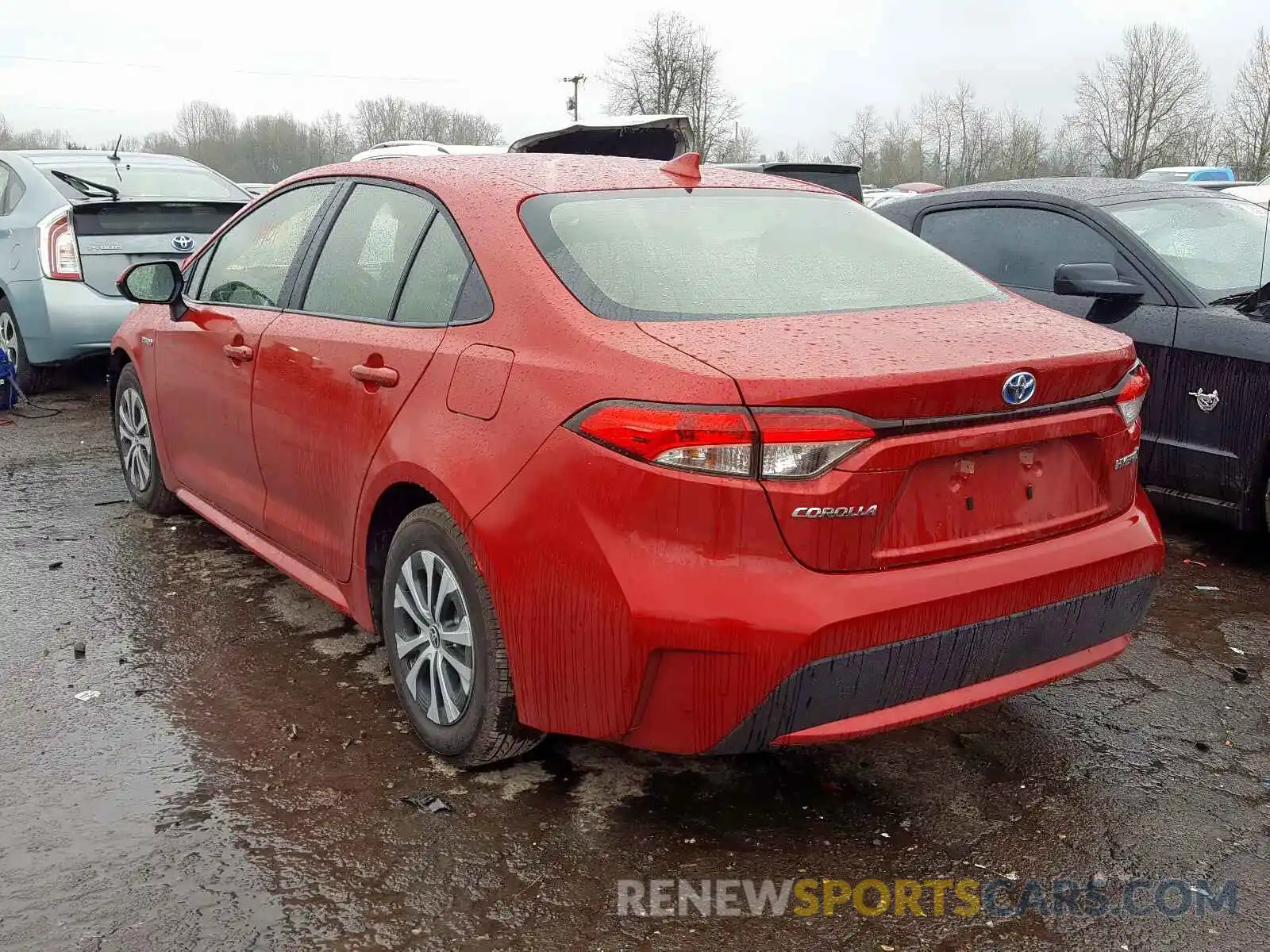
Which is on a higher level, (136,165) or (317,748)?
(136,165)

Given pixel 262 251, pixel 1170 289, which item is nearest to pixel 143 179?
pixel 262 251

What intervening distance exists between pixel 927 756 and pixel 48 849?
221 cm

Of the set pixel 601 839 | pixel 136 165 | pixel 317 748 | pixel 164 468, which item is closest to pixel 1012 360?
pixel 601 839

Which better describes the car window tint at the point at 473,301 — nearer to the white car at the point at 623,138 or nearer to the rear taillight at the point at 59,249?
the white car at the point at 623,138

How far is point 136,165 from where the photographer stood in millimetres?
8570

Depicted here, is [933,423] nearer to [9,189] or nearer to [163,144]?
[9,189]

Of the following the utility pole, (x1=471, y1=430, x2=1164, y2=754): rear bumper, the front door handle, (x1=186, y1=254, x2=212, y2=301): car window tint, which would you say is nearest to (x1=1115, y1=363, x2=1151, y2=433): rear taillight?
(x1=471, y1=430, x2=1164, y2=754): rear bumper

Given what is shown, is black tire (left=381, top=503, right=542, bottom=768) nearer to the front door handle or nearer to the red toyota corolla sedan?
the red toyota corolla sedan

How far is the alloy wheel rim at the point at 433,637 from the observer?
2.88m

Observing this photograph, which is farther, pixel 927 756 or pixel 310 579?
pixel 310 579

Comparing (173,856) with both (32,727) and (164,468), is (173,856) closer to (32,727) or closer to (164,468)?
(32,727)

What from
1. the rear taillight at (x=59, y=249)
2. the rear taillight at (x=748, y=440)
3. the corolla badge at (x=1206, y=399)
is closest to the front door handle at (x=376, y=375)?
the rear taillight at (x=748, y=440)

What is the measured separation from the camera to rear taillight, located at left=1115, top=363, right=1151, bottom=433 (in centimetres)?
277

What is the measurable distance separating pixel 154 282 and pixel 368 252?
1.45 metres
